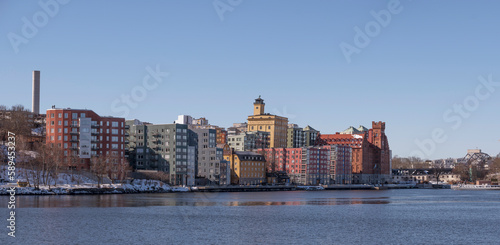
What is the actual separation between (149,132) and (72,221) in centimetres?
10530

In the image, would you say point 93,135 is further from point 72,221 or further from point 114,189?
point 72,221

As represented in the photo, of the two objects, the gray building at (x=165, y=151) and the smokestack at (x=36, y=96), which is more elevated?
the smokestack at (x=36, y=96)

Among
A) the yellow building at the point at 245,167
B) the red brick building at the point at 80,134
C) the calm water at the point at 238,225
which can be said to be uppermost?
the red brick building at the point at 80,134

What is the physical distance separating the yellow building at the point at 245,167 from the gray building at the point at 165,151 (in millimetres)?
19879

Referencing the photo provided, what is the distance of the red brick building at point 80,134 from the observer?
480 ft

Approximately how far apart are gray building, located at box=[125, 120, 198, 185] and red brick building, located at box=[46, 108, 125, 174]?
17937mm

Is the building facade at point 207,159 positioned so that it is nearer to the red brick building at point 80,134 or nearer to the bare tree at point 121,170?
the bare tree at point 121,170

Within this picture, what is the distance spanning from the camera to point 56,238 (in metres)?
55.1

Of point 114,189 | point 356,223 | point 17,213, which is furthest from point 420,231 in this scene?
point 114,189

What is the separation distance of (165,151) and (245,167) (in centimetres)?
3295

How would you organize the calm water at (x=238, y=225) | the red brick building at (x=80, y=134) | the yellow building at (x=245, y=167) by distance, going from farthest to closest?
the yellow building at (x=245, y=167) < the red brick building at (x=80, y=134) < the calm water at (x=238, y=225)

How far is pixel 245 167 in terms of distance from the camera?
194 m

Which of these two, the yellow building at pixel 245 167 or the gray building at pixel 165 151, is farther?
the yellow building at pixel 245 167

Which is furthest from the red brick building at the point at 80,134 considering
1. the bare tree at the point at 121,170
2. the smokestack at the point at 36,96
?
the smokestack at the point at 36,96
